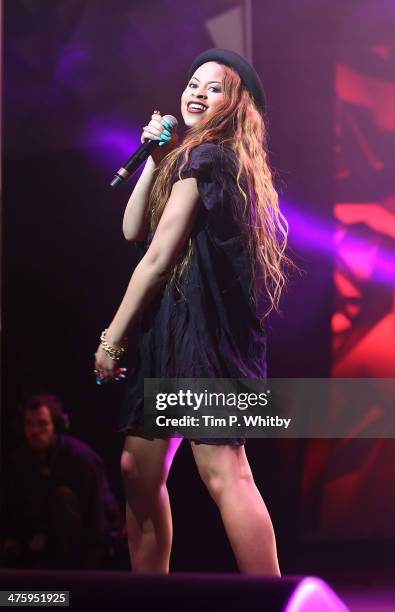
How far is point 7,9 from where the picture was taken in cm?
299

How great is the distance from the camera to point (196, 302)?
6.30ft

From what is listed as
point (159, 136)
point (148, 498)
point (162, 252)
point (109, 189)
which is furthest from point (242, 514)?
point (109, 189)

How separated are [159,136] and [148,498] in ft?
2.95

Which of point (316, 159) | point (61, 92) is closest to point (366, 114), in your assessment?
point (316, 159)

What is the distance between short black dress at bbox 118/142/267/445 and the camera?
1.90 m

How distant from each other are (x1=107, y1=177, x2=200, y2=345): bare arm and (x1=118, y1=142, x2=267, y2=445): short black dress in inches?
1.4

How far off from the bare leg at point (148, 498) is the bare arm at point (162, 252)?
0.27m

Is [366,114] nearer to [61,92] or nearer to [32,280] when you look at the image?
[61,92]

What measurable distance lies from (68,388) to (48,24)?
132 cm

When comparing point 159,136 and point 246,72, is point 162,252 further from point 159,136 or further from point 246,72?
point 246,72

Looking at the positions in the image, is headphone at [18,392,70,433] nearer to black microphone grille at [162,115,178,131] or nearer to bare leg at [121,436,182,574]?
bare leg at [121,436,182,574]

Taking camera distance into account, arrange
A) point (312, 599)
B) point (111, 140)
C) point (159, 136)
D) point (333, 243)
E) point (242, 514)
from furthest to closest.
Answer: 1. point (111, 140)
2. point (333, 243)
3. point (159, 136)
4. point (242, 514)
5. point (312, 599)

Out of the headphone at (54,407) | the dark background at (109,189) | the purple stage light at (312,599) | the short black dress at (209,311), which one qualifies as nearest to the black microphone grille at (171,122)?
the short black dress at (209,311)

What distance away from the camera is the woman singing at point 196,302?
73.5 inches
